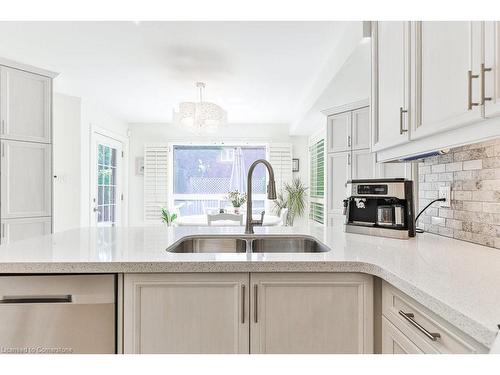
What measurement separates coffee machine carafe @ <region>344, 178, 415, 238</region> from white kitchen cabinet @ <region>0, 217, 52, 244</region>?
2.55m

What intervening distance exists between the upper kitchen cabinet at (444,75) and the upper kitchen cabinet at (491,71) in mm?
24

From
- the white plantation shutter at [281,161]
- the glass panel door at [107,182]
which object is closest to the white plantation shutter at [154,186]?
the glass panel door at [107,182]

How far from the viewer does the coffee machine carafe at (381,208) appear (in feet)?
5.49

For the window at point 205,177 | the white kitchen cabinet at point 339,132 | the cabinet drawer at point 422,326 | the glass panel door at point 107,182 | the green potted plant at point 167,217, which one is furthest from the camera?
the window at point 205,177

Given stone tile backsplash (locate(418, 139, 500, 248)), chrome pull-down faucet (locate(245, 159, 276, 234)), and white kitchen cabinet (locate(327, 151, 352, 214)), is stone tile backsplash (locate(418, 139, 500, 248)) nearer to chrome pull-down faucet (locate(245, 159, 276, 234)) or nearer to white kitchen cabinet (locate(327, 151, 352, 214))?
chrome pull-down faucet (locate(245, 159, 276, 234))

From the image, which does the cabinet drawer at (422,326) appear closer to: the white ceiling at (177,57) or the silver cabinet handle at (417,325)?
Result: the silver cabinet handle at (417,325)

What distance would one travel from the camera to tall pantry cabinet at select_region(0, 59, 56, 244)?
2.70 meters

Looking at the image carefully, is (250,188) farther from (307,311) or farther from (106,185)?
(106,185)

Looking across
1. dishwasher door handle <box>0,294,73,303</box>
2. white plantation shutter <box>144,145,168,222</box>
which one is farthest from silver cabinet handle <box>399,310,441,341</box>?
white plantation shutter <box>144,145,168,222</box>

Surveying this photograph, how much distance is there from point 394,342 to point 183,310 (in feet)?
2.28

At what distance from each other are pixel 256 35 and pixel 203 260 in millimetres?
2254

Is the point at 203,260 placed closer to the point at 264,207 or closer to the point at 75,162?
the point at 75,162

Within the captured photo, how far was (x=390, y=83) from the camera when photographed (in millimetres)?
1644

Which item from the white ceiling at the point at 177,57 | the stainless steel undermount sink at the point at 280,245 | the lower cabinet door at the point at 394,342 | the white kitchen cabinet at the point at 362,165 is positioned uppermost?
the white ceiling at the point at 177,57
